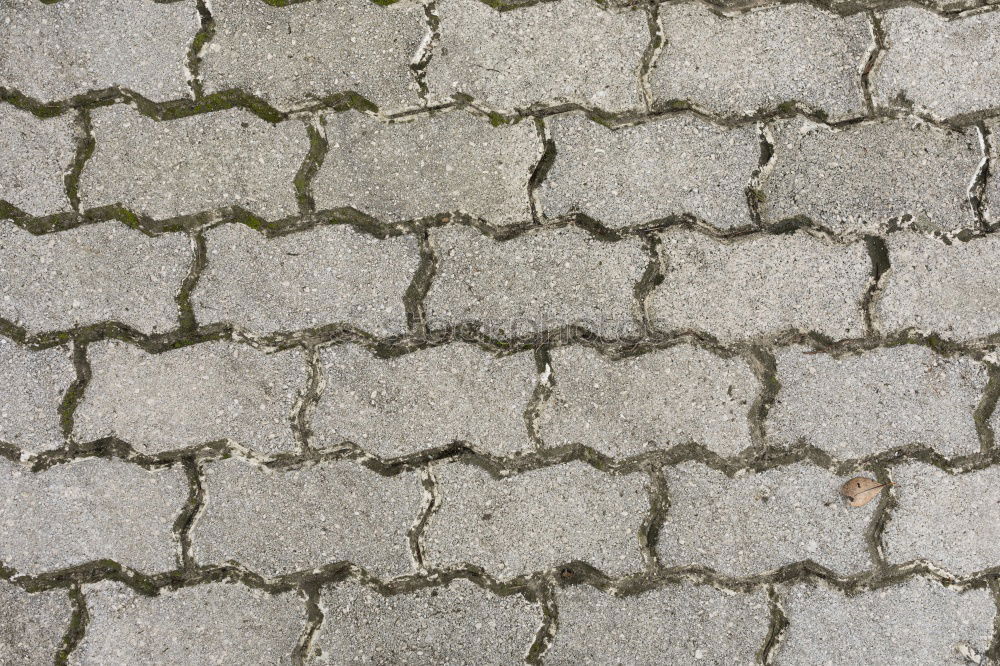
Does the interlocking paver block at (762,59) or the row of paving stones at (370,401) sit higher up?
the interlocking paver block at (762,59)

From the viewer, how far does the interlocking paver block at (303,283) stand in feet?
6.15

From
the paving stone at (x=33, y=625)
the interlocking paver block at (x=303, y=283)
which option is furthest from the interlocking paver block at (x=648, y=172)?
the paving stone at (x=33, y=625)

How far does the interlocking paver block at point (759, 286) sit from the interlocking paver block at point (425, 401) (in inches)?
17.7

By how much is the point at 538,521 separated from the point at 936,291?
1218mm

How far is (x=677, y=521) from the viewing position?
73.5 inches

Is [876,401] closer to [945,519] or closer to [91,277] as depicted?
[945,519]

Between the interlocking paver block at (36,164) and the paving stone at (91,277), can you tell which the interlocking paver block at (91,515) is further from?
the interlocking paver block at (36,164)

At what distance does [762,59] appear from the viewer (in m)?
1.92

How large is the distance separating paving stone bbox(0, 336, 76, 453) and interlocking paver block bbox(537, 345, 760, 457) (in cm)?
125

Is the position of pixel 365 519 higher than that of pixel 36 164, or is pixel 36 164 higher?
pixel 36 164

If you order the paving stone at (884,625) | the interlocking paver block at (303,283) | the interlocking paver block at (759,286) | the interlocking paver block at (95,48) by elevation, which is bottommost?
the paving stone at (884,625)

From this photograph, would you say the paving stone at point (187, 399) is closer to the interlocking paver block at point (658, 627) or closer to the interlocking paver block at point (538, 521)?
the interlocking paver block at point (538, 521)

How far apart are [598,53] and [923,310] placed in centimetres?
110

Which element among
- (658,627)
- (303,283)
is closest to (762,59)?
(303,283)
